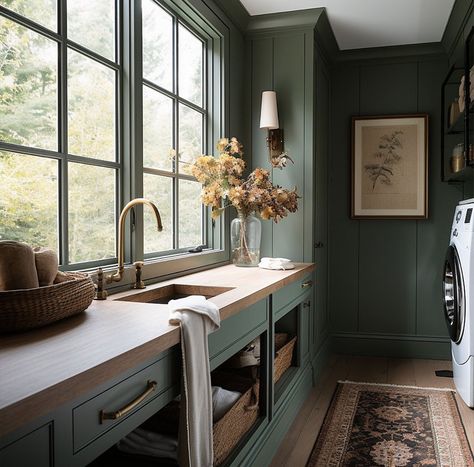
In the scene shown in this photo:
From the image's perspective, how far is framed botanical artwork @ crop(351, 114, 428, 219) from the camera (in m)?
4.37

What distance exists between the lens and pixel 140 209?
2523mm

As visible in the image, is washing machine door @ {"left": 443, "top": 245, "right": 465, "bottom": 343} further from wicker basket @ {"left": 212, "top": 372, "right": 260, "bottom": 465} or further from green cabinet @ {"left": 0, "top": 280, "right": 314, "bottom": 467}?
wicker basket @ {"left": 212, "top": 372, "right": 260, "bottom": 465}

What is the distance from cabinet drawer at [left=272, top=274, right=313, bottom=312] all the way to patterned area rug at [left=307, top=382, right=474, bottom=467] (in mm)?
714

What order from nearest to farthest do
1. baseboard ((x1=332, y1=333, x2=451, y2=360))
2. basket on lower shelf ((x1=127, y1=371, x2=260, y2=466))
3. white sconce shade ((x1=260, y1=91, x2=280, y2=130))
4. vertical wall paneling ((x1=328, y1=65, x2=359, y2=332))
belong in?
basket on lower shelf ((x1=127, y1=371, x2=260, y2=466))
white sconce shade ((x1=260, y1=91, x2=280, y2=130))
baseboard ((x1=332, y1=333, x2=451, y2=360))
vertical wall paneling ((x1=328, y1=65, x2=359, y2=332))

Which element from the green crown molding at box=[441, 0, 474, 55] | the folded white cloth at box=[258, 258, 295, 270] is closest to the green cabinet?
the folded white cloth at box=[258, 258, 295, 270]

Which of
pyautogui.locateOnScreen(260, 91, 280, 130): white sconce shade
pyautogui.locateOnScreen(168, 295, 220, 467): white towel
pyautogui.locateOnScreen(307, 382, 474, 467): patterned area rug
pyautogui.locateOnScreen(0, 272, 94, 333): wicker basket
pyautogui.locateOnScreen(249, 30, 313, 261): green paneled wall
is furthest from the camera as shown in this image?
pyautogui.locateOnScreen(249, 30, 313, 261): green paneled wall

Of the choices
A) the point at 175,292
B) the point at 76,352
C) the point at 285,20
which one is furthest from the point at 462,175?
the point at 76,352

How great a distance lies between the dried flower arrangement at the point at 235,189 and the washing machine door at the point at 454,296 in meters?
1.08

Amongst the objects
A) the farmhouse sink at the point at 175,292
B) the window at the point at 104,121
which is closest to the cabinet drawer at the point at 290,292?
the farmhouse sink at the point at 175,292

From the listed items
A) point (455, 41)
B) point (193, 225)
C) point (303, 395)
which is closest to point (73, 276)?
point (193, 225)

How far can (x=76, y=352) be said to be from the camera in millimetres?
1200

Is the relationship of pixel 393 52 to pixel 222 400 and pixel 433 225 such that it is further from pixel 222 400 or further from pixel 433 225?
pixel 222 400

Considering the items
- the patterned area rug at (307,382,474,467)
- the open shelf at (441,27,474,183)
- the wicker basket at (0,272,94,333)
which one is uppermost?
the open shelf at (441,27,474,183)

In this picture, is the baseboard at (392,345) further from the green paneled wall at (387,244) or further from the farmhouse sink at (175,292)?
the farmhouse sink at (175,292)
